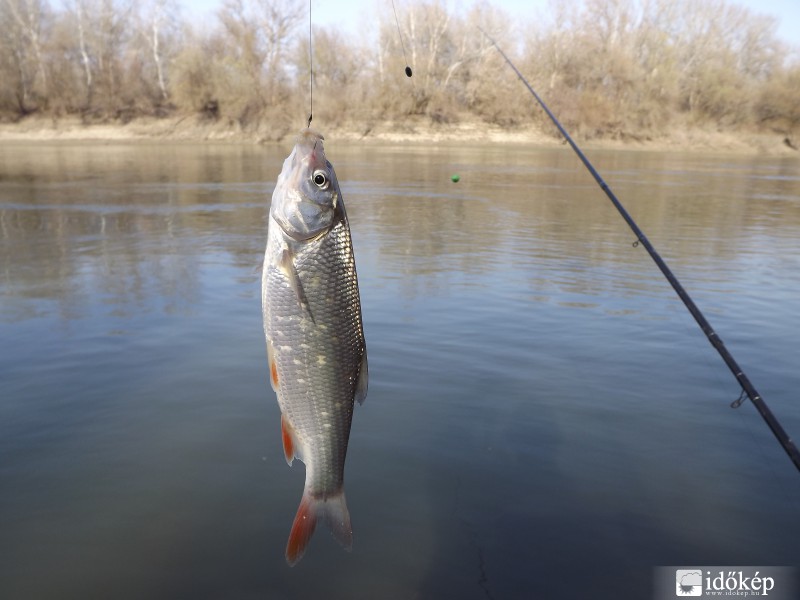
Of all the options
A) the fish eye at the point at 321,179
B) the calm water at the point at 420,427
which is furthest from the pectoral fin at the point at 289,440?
the fish eye at the point at 321,179

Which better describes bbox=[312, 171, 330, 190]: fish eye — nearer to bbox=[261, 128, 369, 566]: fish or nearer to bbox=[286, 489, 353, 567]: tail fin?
bbox=[261, 128, 369, 566]: fish

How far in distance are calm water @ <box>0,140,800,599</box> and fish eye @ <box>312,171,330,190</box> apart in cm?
62

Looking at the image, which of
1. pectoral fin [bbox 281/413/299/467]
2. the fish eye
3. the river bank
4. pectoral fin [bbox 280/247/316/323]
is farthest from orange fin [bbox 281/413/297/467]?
the river bank

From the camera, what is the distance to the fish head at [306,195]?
9.53ft

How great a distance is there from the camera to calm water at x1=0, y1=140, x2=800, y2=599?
4.50 m

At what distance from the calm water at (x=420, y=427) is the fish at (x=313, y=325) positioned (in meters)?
0.43

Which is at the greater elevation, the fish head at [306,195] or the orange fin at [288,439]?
the fish head at [306,195]

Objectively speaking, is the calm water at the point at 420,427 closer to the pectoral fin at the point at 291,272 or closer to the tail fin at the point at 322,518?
the pectoral fin at the point at 291,272

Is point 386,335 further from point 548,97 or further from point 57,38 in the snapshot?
point 57,38

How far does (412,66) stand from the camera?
68.7 m

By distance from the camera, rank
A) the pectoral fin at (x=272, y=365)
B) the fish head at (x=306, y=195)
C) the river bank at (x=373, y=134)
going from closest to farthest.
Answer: the fish head at (x=306, y=195) < the pectoral fin at (x=272, y=365) < the river bank at (x=373, y=134)

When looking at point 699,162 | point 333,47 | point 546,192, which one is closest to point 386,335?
point 546,192

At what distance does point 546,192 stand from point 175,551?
23025 mm

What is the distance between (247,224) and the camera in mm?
17406
